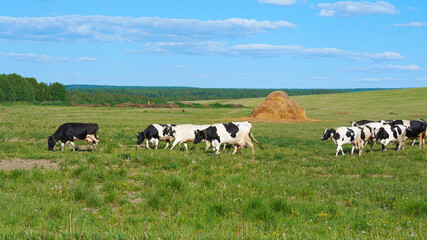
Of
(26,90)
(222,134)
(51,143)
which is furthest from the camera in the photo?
(26,90)

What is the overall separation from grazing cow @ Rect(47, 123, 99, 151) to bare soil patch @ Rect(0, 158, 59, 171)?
3.71 m

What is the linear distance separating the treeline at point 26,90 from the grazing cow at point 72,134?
11323cm

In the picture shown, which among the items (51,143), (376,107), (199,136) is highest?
(199,136)

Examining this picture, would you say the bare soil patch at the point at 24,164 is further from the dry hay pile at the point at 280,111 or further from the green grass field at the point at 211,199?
the dry hay pile at the point at 280,111

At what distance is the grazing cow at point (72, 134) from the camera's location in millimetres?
18703

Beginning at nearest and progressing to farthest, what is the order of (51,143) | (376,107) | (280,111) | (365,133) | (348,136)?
(348,136), (51,143), (365,133), (280,111), (376,107)

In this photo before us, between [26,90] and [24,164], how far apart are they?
408 feet

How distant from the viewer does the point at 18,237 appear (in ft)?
18.7

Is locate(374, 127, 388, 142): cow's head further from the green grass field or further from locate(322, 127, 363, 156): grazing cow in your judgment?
the green grass field

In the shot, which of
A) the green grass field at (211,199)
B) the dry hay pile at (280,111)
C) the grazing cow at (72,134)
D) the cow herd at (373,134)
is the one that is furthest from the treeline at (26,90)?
the cow herd at (373,134)

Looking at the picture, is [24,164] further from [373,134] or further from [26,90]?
[26,90]

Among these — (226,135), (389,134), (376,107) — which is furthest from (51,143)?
(376,107)

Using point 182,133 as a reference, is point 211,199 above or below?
below

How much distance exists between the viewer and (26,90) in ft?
404
